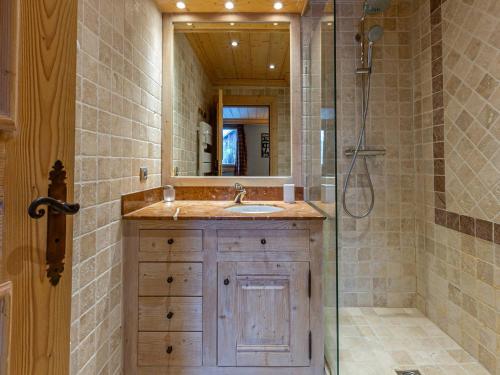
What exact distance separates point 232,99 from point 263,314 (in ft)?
5.04

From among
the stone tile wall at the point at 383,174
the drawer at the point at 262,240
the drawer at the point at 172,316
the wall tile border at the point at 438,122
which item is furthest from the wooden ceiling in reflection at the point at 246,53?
the drawer at the point at 172,316

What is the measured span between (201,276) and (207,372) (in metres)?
0.51

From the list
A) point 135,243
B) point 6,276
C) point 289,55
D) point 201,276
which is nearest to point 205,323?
point 201,276

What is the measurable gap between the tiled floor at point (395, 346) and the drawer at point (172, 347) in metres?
0.70

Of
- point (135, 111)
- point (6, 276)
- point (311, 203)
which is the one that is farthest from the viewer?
point (311, 203)

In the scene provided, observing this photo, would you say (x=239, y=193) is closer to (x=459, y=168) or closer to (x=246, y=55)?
(x=246, y=55)

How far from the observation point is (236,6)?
81.9 inches

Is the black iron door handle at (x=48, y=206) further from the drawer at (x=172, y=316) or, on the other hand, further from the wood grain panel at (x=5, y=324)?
the drawer at (x=172, y=316)

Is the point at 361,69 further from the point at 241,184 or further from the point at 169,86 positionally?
the point at 169,86

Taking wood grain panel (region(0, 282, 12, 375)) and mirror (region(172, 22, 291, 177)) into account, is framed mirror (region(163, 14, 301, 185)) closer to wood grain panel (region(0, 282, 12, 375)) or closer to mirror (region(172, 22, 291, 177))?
mirror (region(172, 22, 291, 177))

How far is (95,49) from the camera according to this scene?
1191mm

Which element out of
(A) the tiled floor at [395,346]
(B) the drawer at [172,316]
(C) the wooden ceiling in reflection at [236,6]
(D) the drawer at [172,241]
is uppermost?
(C) the wooden ceiling in reflection at [236,6]

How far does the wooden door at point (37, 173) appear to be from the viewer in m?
0.51

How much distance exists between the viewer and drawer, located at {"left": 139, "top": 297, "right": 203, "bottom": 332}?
1.49 m
